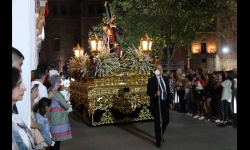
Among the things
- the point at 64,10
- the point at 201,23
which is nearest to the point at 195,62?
the point at 64,10

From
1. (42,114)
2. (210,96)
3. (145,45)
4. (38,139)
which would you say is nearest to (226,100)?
(210,96)

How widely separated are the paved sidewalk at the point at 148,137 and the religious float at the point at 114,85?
423 mm

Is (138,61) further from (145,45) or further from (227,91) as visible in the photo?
(227,91)

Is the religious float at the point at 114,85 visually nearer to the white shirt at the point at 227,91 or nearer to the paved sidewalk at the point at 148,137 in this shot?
the paved sidewalk at the point at 148,137

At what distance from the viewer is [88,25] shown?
48.2 metres

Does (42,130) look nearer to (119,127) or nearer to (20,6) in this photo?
(20,6)

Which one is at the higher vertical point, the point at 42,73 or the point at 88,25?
the point at 88,25

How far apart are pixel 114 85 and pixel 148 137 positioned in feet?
10.2

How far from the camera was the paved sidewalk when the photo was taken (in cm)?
916

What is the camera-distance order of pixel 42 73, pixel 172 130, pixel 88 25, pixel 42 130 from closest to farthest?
pixel 42 130 < pixel 42 73 < pixel 172 130 < pixel 88 25

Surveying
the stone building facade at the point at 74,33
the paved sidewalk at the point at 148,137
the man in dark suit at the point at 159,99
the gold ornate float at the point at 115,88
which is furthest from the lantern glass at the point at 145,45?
the stone building facade at the point at 74,33

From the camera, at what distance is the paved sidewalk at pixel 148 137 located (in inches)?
361
